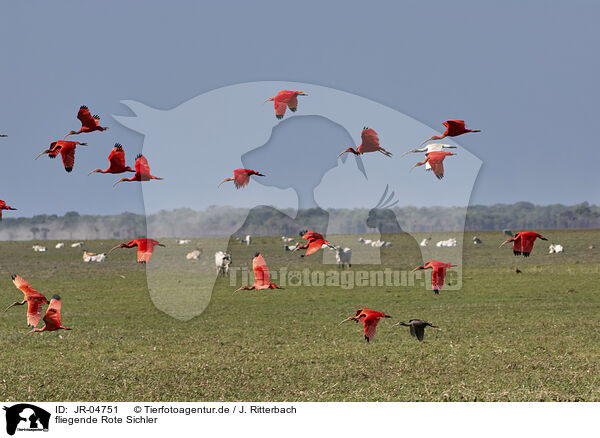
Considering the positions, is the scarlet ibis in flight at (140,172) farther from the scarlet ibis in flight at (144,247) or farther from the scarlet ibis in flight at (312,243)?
the scarlet ibis in flight at (312,243)

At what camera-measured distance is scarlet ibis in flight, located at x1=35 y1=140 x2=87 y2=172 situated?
4227 mm

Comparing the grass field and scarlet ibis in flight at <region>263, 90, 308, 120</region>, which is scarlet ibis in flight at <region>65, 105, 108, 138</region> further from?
the grass field

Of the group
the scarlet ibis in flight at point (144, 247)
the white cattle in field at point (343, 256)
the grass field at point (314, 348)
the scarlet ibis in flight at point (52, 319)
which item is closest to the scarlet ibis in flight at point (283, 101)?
the scarlet ibis in flight at point (144, 247)

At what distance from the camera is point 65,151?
14.0 feet

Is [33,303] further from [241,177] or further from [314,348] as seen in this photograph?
[314,348]

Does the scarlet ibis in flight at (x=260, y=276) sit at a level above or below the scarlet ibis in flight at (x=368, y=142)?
below

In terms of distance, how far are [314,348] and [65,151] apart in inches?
484

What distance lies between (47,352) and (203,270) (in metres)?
28.6

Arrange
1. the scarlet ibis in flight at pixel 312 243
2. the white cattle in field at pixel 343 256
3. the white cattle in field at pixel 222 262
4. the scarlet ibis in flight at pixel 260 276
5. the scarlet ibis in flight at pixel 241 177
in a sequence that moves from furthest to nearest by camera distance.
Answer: the white cattle in field at pixel 343 256 → the white cattle in field at pixel 222 262 → the scarlet ibis in flight at pixel 241 177 → the scarlet ibis in flight at pixel 260 276 → the scarlet ibis in flight at pixel 312 243

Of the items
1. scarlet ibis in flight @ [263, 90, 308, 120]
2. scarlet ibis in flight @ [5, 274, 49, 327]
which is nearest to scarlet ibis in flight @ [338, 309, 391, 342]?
scarlet ibis in flight @ [263, 90, 308, 120]

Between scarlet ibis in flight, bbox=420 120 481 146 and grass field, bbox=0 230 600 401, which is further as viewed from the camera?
grass field, bbox=0 230 600 401

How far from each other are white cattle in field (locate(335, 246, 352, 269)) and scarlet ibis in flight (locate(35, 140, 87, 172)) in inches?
1377

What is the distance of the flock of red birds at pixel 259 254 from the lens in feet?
13.9

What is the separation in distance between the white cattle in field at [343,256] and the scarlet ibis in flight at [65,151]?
34988mm
